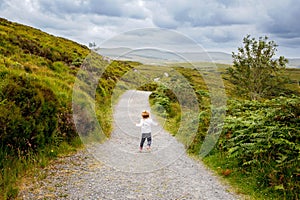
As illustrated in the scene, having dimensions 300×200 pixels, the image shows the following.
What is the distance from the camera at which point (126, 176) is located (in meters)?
7.17

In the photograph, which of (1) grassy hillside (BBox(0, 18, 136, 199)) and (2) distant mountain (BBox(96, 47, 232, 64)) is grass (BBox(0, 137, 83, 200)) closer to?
(1) grassy hillside (BBox(0, 18, 136, 199))

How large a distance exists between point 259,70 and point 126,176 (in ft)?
116

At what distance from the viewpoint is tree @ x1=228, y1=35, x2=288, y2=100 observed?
125 feet

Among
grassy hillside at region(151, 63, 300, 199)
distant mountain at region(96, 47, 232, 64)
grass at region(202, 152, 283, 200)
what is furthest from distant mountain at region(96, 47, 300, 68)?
grass at region(202, 152, 283, 200)

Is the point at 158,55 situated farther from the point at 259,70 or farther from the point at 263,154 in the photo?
the point at 259,70

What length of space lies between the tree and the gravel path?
1226 inches

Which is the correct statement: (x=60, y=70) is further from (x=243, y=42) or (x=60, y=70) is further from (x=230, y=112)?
(x=243, y=42)

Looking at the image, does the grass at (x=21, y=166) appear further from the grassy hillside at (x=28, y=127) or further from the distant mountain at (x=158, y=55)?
the distant mountain at (x=158, y=55)

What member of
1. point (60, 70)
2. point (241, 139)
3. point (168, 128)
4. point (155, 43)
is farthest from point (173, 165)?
point (60, 70)

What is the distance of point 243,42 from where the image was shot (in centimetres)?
3909

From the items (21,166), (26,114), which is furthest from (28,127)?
(21,166)

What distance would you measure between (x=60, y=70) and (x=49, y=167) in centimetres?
1115

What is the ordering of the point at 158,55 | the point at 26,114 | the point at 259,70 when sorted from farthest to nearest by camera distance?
the point at 259,70 → the point at 158,55 → the point at 26,114

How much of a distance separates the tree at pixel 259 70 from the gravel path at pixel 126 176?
102 feet
